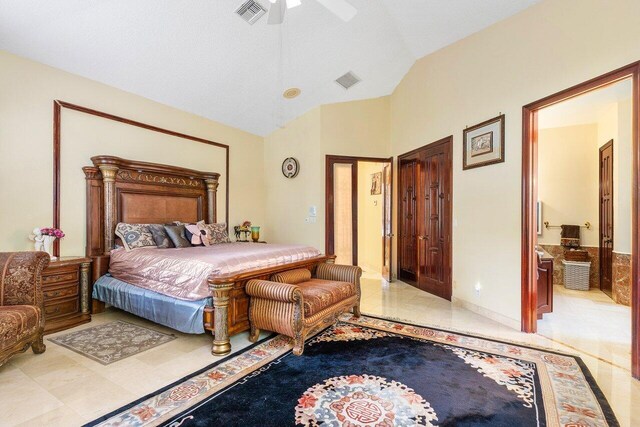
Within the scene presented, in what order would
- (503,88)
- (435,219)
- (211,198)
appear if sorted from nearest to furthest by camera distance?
(503,88)
(435,219)
(211,198)

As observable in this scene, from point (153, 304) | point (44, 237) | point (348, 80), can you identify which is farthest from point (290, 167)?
point (44, 237)

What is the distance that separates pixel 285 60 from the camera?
4289 millimetres

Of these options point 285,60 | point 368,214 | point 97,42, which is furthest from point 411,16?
point 368,214

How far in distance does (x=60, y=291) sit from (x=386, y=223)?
15.7 ft

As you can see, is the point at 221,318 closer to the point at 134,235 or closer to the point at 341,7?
the point at 134,235

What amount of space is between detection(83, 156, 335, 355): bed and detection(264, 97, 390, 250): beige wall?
1319 millimetres

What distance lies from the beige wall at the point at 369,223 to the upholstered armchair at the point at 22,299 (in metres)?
5.59

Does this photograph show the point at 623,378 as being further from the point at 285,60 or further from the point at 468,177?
the point at 285,60

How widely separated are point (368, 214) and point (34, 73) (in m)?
5.91

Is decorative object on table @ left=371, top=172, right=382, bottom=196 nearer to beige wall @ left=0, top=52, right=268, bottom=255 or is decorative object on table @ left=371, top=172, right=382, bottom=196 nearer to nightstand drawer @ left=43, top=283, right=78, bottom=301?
beige wall @ left=0, top=52, right=268, bottom=255

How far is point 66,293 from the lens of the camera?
3379mm

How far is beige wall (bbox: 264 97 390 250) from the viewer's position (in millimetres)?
5395

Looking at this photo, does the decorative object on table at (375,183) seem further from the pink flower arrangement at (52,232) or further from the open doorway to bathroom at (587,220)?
the pink flower arrangement at (52,232)

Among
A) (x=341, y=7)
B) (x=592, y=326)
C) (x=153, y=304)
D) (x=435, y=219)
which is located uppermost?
(x=341, y=7)
